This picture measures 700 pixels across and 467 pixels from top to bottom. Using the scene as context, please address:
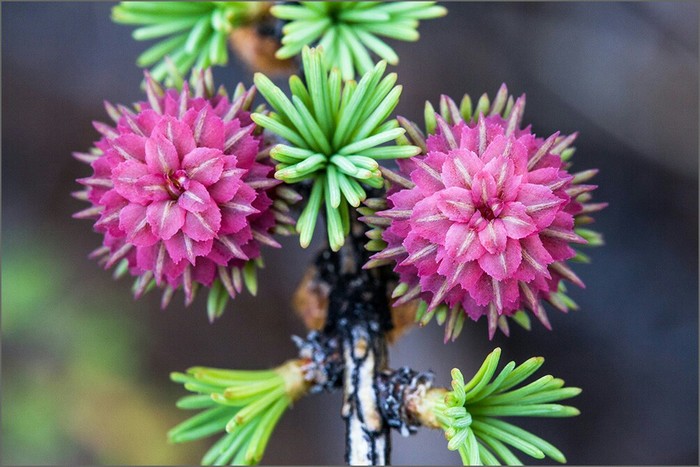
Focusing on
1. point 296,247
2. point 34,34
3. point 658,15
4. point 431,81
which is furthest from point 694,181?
point 34,34

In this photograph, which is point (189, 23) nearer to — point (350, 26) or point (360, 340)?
point (350, 26)

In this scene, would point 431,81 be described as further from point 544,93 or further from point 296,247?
point 296,247

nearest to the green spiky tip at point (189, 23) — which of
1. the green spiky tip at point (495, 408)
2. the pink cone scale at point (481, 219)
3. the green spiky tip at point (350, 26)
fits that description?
the green spiky tip at point (350, 26)

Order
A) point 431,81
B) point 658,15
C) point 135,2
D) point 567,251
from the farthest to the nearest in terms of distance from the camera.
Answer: point 431,81
point 658,15
point 135,2
point 567,251

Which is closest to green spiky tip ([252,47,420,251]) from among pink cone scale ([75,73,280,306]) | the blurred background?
pink cone scale ([75,73,280,306])

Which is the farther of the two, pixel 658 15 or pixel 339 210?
pixel 658 15

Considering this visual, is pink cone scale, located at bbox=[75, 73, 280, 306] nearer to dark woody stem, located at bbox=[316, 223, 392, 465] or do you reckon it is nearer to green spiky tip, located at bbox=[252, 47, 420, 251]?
green spiky tip, located at bbox=[252, 47, 420, 251]
